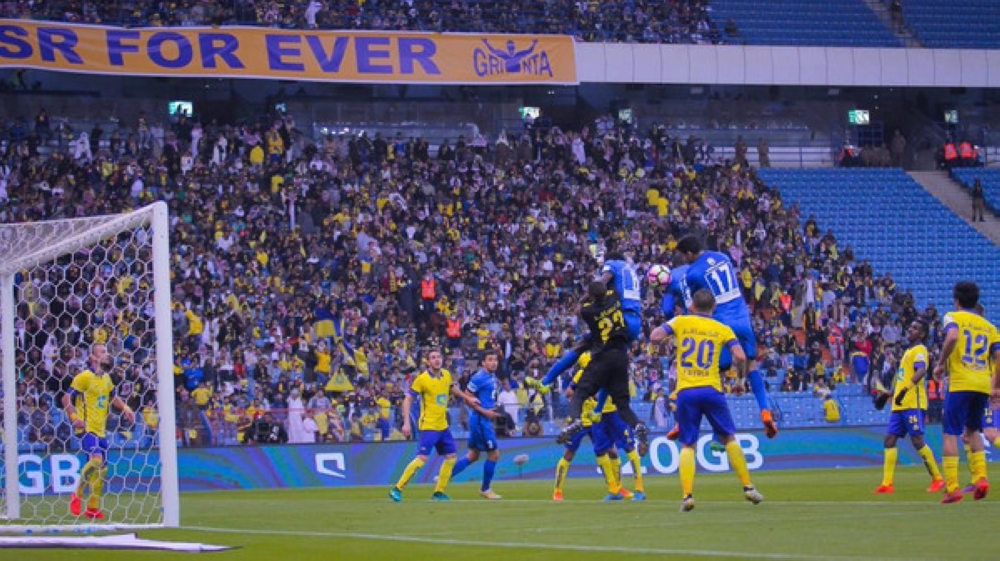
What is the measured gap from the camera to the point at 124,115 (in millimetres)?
46812

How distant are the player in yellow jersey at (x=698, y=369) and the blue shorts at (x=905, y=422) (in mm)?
5616

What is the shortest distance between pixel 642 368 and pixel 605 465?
53.6ft

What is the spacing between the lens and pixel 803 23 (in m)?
53.9

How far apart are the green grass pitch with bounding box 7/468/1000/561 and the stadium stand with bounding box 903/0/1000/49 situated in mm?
35382

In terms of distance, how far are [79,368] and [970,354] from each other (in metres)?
17.5

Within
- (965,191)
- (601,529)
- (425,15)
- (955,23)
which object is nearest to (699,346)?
(601,529)

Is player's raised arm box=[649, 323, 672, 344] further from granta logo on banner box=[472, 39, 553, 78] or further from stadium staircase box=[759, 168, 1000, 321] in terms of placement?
granta logo on banner box=[472, 39, 553, 78]

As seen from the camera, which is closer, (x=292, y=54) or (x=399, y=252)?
(x=399, y=252)

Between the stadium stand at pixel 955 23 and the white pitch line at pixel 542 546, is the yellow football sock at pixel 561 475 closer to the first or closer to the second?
the white pitch line at pixel 542 546

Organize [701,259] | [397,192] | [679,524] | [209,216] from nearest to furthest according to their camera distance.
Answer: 1. [679,524]
2. [701,259]
3. [209,216]
4. [397,192]

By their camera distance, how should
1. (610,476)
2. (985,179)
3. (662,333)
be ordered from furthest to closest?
(985,179), (610,476), (662,333)

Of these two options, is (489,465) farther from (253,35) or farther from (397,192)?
(253,35)

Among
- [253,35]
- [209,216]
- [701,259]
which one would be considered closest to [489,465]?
[701,259]

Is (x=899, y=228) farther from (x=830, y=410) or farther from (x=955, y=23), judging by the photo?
(x=830, y=410)
